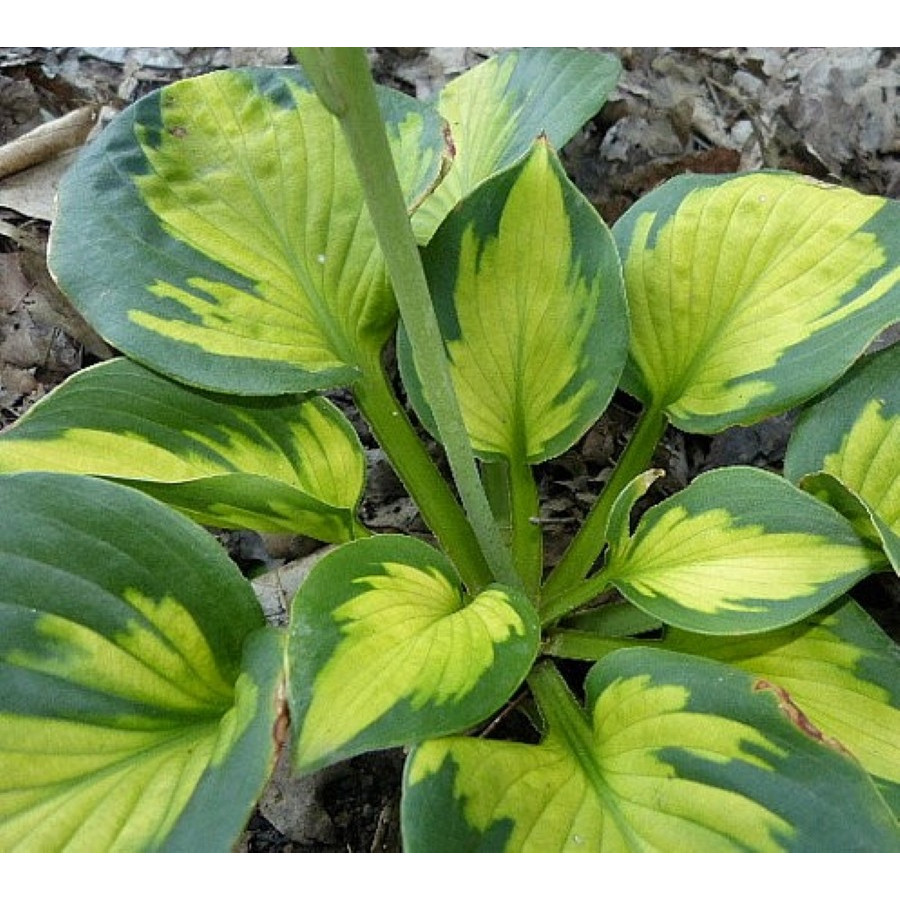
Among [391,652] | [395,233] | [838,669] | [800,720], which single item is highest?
[395,233]

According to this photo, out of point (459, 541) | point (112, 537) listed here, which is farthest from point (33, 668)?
point (459, 541)

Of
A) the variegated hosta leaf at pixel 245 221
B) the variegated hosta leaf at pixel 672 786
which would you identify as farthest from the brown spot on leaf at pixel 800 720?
the variegated hosta leaf at pixel 245 221

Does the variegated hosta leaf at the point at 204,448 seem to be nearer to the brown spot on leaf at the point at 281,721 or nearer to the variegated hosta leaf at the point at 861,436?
the brown spot on leaf at the point at 281,721

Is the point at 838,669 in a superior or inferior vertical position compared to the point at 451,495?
inferior

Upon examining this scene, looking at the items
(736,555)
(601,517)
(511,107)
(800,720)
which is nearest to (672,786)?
(800,720)

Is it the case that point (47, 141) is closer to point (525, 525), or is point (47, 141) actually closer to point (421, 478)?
point (421, 478)

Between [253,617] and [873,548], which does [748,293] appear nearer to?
[873,548]

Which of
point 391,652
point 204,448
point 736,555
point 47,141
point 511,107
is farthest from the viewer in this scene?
point 47,141
